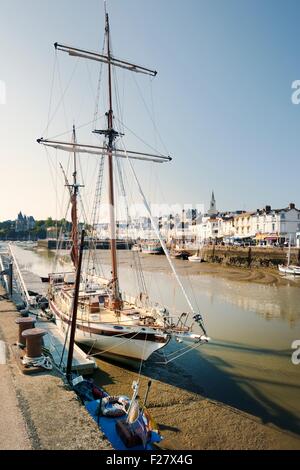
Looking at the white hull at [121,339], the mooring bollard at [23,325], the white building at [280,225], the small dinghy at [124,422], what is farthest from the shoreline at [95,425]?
the white building at [280,225]

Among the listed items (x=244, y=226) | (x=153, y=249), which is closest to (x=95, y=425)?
(x=244, y=226)

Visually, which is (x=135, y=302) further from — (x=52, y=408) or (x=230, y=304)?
(x=230, y=304)

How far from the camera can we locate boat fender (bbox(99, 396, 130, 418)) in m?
9.53

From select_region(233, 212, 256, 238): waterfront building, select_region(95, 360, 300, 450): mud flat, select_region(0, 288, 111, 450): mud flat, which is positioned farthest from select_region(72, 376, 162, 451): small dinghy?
select_region(233, 212, 256, 238): waterfront building

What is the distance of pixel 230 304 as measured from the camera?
30.2 metres

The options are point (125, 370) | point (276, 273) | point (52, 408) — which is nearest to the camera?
point (52, 408)

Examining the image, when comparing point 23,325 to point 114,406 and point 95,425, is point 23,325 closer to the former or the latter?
point 114,406

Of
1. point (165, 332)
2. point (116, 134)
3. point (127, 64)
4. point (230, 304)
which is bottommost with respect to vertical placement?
point (230, 304)

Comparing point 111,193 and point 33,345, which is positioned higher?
point 111,193

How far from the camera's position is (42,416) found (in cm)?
704

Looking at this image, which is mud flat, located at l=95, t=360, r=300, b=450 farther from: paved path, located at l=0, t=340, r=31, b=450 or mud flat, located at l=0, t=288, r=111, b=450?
paved path, located at l=0, t=340, r=31, b=450

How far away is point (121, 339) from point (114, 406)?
4722 millimetres
